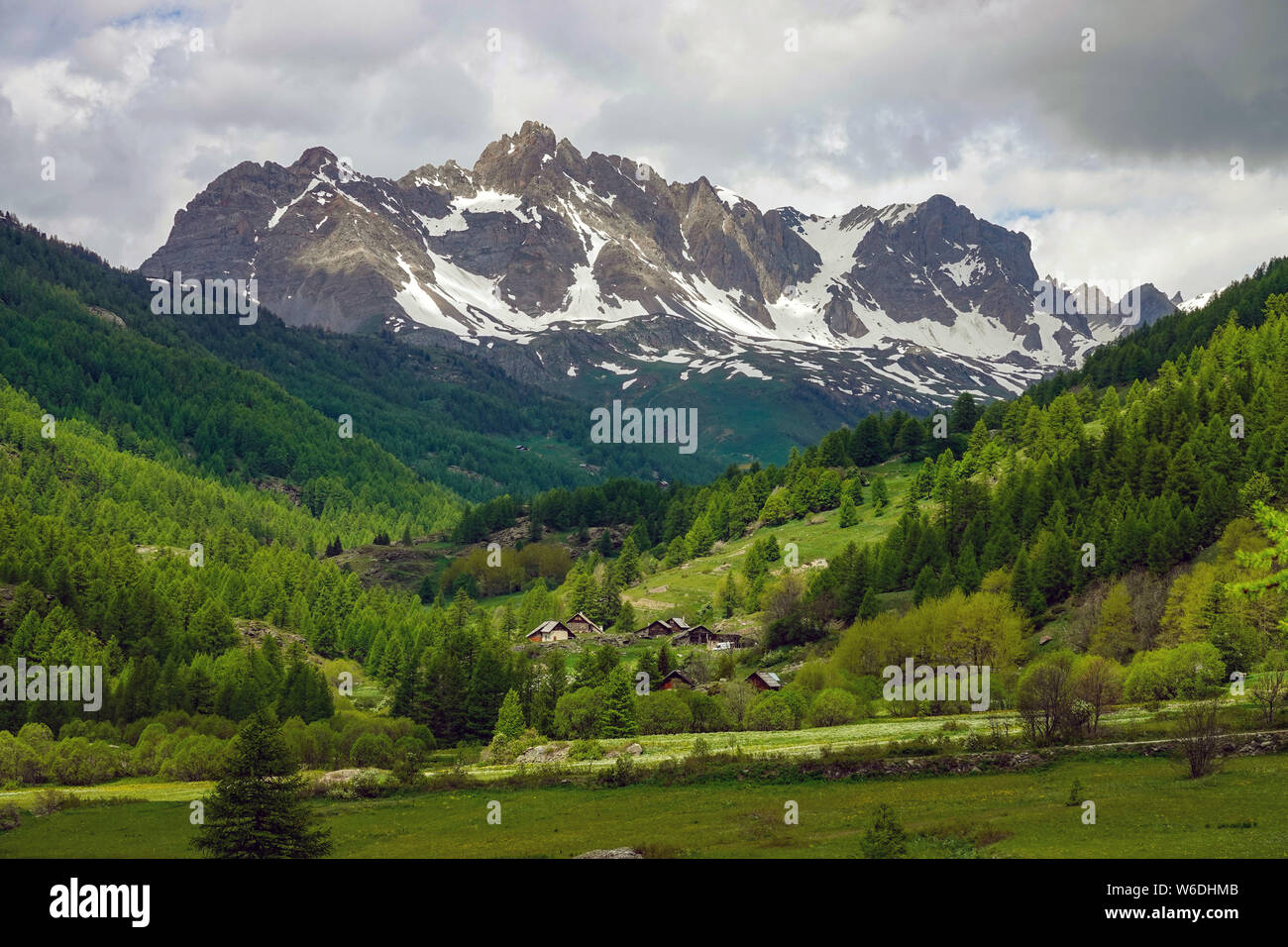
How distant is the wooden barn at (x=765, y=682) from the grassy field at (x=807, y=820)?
5053 centimetres

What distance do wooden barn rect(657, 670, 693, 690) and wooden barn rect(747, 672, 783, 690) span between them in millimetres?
6847

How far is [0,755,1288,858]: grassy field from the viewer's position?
45250mm

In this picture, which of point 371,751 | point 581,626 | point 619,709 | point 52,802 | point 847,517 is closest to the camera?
point 52,802

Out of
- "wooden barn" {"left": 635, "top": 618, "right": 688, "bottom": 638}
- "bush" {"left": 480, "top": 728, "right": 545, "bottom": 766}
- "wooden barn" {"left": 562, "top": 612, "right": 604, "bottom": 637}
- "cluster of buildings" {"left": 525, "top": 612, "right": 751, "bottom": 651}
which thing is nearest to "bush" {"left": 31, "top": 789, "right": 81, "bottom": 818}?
"bush" {"left": 480, "top": 728, "right": 545, "bottom": 766}

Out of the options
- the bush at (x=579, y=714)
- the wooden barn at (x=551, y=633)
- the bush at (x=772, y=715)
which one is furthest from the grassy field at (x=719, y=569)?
the bush at (x=772, y=715)

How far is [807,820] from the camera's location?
5644 cm

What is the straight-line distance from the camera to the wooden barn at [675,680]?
126m

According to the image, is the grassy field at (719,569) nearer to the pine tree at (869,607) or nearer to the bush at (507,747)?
the pine tree at (869,607)

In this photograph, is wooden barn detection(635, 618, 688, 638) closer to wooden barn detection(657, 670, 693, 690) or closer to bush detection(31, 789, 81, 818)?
wooden barn detection(657, 670, 693, 690)

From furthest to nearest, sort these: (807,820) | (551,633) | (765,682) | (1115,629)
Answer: (551,633) → (765,682) → (1115,629) → (807,820)

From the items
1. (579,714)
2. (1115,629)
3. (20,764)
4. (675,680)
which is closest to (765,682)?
(675,680)

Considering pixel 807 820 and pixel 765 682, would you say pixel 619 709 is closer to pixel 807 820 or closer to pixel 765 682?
pixel 765 682

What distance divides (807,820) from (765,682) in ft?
219
